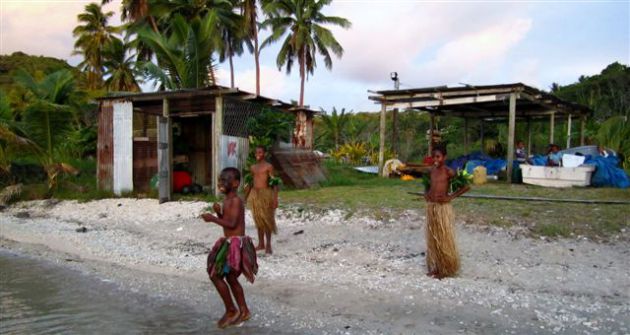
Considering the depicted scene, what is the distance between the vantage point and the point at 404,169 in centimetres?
1594

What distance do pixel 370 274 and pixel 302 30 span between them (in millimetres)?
24437

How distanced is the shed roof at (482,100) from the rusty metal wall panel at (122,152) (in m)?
7.25

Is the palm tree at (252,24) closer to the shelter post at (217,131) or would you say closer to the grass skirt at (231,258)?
the shelter post at (217,131)

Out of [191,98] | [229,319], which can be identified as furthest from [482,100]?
[229,319]

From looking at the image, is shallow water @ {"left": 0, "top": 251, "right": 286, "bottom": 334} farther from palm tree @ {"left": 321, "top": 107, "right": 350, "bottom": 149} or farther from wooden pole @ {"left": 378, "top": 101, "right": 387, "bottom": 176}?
palm tree @ {"left": 321, "top": 107, "right": 350, "bottom": 149}

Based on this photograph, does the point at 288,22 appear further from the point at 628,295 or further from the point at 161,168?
the point at 628,295

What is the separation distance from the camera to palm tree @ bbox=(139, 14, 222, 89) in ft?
56.2

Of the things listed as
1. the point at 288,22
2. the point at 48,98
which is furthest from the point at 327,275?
the point at 288,22

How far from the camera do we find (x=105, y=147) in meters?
14.0

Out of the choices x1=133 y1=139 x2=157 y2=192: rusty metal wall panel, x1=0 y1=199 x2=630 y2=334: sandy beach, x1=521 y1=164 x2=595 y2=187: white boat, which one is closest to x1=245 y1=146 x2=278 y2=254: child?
x1=0 y1=199 x2=630 y2=334: sandy beach

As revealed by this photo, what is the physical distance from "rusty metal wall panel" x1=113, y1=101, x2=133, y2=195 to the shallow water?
6.59 m

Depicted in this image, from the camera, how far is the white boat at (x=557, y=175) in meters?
13.2

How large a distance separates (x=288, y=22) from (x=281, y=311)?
26.2 metres

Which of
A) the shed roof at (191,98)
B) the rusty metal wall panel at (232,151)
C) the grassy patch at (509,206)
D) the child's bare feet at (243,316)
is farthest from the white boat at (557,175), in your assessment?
the child's bare feet at (243,316)
